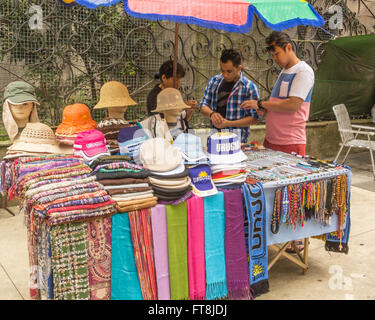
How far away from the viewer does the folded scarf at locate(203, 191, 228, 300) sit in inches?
104

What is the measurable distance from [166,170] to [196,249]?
546mm

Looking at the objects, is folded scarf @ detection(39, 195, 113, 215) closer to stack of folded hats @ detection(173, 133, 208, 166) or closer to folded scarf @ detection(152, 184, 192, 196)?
folded scarf @ detection(152, 184, 192, 196)

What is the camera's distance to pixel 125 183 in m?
2.43

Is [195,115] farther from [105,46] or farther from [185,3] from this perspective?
[185,3]

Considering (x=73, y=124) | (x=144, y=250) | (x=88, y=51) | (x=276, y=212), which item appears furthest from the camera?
(x=88, y=51)

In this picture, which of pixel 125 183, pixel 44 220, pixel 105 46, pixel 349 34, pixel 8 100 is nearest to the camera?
pixel 44 220

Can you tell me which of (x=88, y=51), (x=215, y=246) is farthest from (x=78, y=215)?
(x=88, y=51)

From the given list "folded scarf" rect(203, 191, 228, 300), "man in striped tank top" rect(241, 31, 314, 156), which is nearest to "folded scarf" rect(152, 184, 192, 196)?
"folded scarf" rect(203, 191, 228, 300)

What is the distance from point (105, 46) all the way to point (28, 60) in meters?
1.00

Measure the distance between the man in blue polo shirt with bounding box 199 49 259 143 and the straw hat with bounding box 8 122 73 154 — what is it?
4.79 ft

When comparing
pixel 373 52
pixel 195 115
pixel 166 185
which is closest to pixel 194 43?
pixel 195 115

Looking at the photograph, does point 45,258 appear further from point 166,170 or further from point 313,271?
point 313,271

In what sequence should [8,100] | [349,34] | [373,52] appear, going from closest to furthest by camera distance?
[8,100] < [373,52] < [349,34]

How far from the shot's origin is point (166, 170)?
257 centimetres
